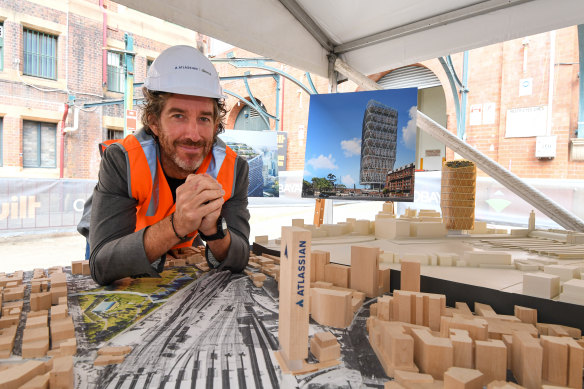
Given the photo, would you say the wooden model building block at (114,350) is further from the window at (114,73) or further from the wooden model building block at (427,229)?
the window at (114,73)

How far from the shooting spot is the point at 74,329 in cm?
82

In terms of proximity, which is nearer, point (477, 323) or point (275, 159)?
point (477, 323)

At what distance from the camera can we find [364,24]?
8.00 ft

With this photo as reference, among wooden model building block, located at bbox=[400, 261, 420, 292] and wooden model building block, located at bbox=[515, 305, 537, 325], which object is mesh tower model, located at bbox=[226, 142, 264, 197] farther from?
wooden model building block, located at bbox=[515, 305, 537, 325]

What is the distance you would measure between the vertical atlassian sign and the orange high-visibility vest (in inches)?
33.9

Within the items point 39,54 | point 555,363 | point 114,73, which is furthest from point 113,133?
point 555,363

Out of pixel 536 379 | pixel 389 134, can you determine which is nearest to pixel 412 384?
pixel 536 379

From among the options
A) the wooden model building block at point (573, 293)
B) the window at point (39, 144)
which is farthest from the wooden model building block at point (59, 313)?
the window at point (39, 144)

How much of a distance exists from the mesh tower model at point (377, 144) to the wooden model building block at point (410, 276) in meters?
1.43

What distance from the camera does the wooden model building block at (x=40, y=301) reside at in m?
0.95

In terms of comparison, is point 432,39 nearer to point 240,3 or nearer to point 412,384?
point 240,3

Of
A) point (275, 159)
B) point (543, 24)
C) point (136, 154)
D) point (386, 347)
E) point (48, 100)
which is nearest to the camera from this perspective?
point (386, 347)

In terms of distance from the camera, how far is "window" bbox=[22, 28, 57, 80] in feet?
26.1

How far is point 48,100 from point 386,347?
983cm
